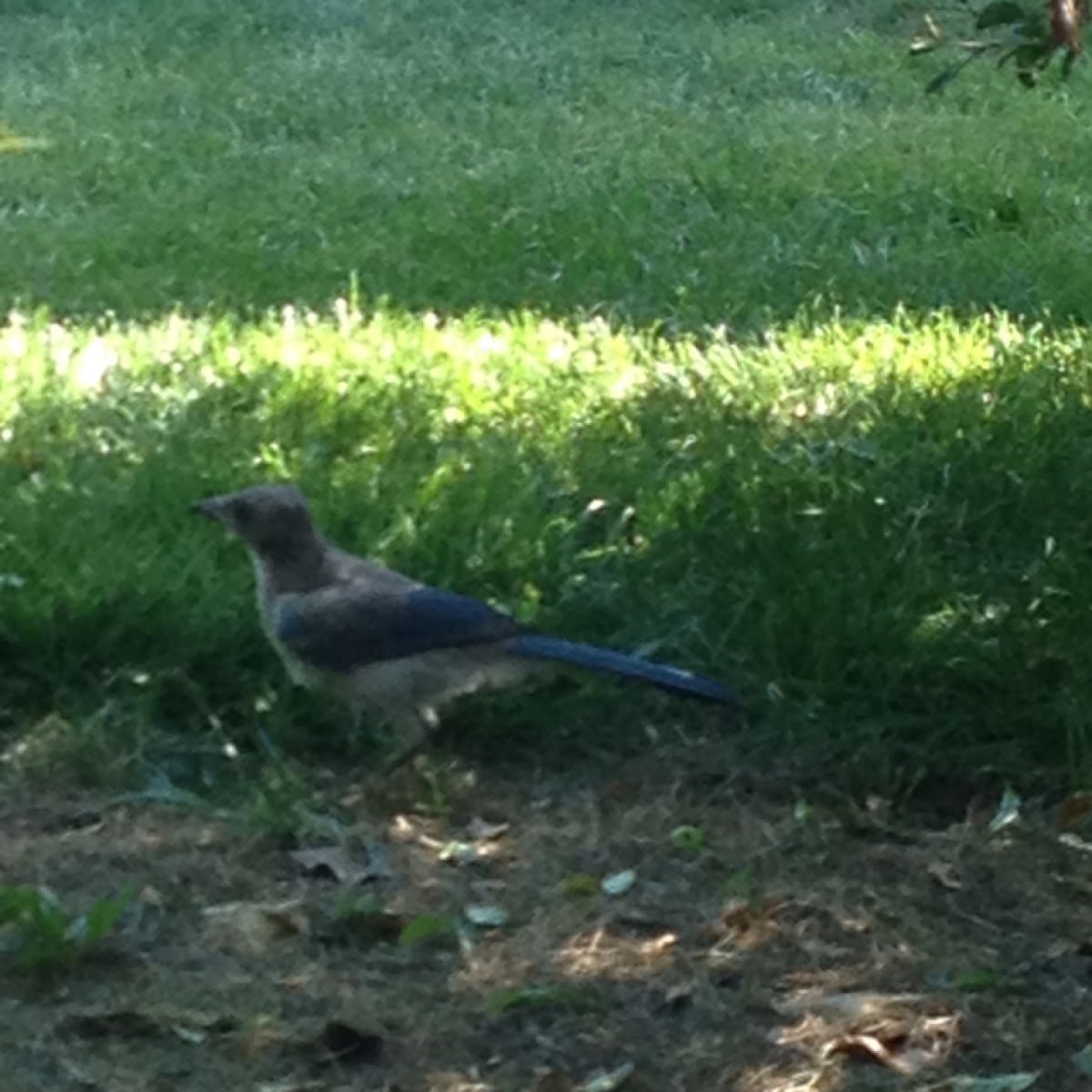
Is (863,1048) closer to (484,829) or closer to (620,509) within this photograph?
(484,829)

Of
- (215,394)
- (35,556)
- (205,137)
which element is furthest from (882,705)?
(205,137)

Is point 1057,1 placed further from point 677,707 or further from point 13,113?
point 13,113

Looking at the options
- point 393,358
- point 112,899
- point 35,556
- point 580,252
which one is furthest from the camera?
point 580,252

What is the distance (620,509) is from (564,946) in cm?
192

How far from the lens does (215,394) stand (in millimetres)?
6680

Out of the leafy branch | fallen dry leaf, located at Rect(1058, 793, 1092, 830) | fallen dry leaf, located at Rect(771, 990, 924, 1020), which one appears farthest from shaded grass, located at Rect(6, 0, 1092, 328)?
fallen dry leaf, located at Rect(771, 990, 924, 1020)

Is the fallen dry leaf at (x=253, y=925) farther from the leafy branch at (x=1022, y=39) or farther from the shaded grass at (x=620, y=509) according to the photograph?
the leafy branch at (x=1022, y=39)

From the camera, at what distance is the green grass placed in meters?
5.01

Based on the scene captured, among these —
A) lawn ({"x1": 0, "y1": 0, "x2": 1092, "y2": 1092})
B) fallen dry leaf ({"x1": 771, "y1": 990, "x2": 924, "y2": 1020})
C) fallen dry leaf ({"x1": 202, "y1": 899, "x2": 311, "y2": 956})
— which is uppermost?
fallen dry leaf ({"x1": 771, "y1": 990, "x2": 924, "y2": 1020})

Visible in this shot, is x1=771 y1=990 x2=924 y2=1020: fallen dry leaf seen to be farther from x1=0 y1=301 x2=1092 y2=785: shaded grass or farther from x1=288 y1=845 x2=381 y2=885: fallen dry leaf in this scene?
x1=0 y1=301 x2=1092 y2=785: shaded grass

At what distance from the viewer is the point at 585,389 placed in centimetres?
678

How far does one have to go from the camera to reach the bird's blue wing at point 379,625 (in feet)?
15.5

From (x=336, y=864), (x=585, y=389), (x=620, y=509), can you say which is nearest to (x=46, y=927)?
(x=336, y=864)

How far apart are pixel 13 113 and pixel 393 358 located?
18.7ft
